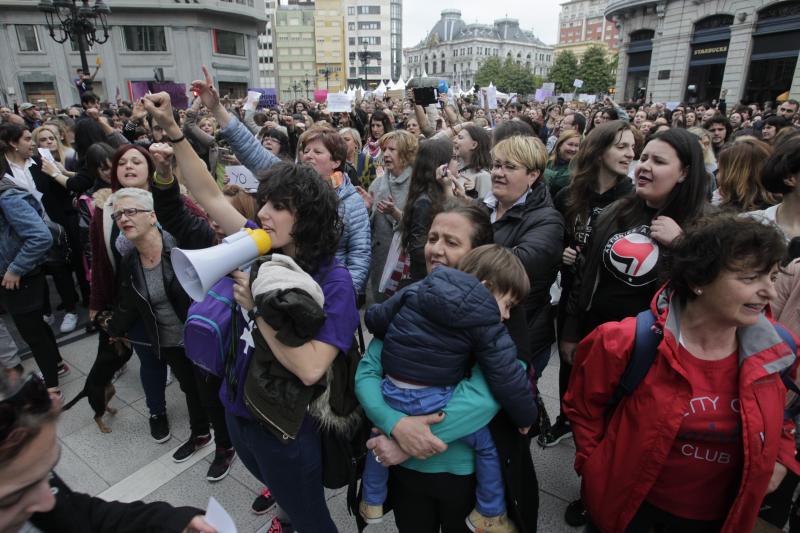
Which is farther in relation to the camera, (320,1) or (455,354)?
(320,1)

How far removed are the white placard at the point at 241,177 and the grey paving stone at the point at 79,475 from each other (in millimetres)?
2394

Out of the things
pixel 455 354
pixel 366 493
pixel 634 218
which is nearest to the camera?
pixel 455 354

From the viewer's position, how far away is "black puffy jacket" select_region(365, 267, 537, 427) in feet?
4.88

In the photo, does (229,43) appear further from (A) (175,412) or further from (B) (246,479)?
(B) (246,479)

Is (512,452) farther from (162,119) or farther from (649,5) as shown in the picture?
(649,5)

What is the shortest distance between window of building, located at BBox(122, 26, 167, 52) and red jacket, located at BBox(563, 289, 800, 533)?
4545 cm

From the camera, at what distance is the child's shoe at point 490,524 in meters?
1.75

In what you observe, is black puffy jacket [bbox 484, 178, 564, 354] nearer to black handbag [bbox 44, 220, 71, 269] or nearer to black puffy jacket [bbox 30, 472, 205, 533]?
black puffy jacket [bbox 30, 472, 205, 533]

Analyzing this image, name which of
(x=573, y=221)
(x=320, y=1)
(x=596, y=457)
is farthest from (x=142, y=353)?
(x=320, y=1)

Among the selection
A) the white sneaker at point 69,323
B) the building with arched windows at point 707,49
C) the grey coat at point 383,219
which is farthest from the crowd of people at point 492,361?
the building with arched windows at point 707,49

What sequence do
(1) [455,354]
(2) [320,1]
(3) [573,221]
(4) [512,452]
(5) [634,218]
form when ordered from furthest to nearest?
(2) [320,1] → (3) [573,221] → (5) [634,218] → (4) [512,452] → (1) [455,354]

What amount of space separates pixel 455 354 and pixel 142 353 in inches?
107

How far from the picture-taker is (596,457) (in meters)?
1.91

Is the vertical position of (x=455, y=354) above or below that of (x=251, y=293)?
below
